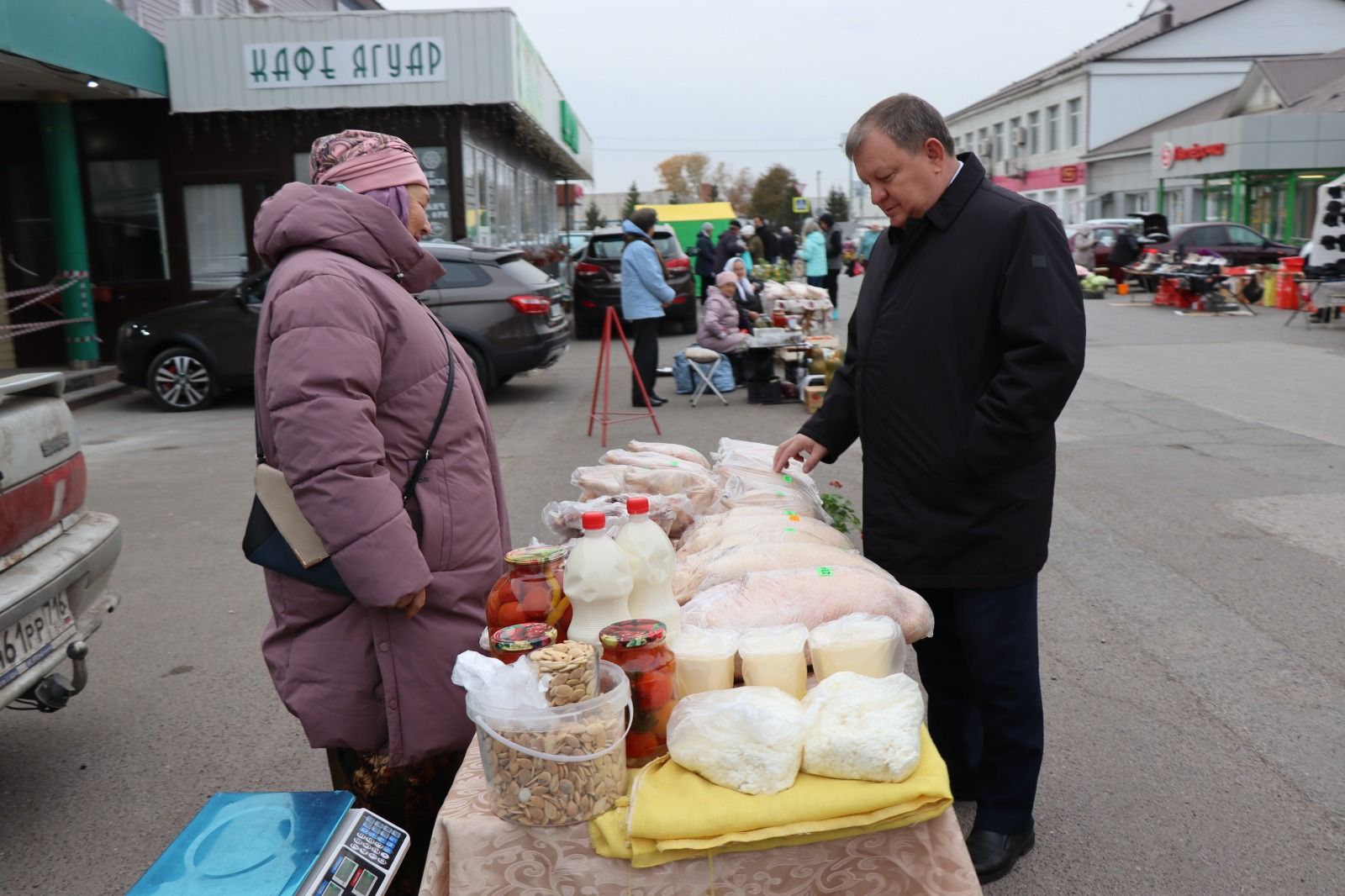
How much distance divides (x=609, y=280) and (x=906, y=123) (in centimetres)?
1611

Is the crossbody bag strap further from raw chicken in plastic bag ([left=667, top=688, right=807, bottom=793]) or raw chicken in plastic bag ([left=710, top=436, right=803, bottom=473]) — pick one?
raw chicken in plastic bag ([left=710, top=436, right=803, bottom=473])

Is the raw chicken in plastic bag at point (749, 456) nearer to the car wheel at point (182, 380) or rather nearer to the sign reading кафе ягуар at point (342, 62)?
the car wheel at point (182, 380)

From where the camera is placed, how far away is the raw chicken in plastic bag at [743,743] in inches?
85.0

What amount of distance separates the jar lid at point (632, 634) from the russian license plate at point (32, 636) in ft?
7.30

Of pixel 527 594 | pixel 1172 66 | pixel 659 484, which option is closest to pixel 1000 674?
pixel 527 594

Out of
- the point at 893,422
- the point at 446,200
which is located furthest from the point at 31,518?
the point at 446,200

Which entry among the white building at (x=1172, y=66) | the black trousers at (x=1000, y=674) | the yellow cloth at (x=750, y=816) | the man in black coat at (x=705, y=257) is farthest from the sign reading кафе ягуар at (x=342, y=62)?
the white building at (x=1172, y=66)

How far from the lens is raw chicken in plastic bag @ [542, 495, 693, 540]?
3971mm

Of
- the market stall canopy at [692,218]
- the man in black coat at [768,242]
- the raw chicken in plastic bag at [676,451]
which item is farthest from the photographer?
the market stall canopy at [692,218]

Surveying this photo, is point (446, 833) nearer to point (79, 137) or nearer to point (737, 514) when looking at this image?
point (737, 514)

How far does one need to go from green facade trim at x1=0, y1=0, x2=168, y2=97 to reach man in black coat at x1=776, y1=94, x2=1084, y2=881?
11402 millimetres

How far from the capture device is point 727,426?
1068 cm

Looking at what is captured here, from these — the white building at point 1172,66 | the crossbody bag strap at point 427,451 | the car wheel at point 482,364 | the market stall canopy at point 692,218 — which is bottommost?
the car wheel at point 482,364

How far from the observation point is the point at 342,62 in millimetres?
16219
